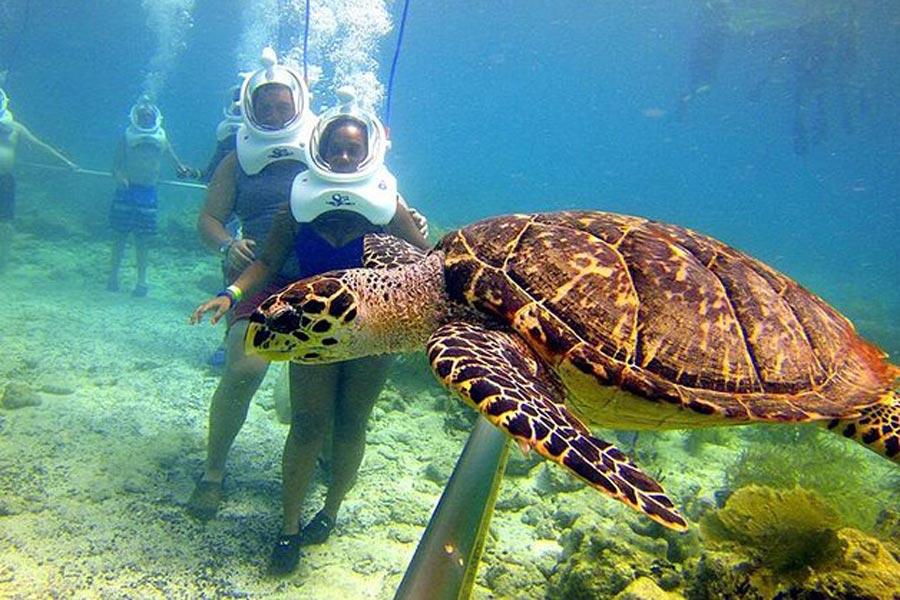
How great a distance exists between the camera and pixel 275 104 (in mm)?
3838

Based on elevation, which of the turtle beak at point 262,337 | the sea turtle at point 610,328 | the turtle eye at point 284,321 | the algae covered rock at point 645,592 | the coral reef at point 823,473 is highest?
the sea turtle at point 610,328

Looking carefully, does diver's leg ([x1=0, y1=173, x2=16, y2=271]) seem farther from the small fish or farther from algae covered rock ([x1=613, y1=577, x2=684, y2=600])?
the small fish

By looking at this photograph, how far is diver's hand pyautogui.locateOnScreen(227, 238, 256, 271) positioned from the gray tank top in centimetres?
30

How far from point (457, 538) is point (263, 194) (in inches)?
120

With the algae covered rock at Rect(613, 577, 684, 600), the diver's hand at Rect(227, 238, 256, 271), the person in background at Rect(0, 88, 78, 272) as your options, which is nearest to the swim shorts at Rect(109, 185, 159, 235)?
the person in background at Rect(0, 88, 78, 272)

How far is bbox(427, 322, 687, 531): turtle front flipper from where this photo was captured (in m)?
1.42

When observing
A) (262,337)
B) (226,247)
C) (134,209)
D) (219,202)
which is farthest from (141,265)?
(262,337)

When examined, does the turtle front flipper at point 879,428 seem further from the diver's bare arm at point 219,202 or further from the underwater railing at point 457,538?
the diver's bare arm at point 219,202

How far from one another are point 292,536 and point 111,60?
78.8m

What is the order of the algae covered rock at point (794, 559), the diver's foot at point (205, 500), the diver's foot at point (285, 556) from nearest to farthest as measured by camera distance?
the algae covered rock at point (794, 559), the diver's foot at point (285, 556), the diver's foot at point (205, 500)

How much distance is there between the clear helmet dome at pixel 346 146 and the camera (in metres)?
3.07

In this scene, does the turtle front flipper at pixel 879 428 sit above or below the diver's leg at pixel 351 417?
above

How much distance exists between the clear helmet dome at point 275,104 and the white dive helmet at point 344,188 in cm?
58

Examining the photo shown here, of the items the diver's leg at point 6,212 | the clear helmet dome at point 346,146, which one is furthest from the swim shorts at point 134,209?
the clear helmet dome at point 346,146
